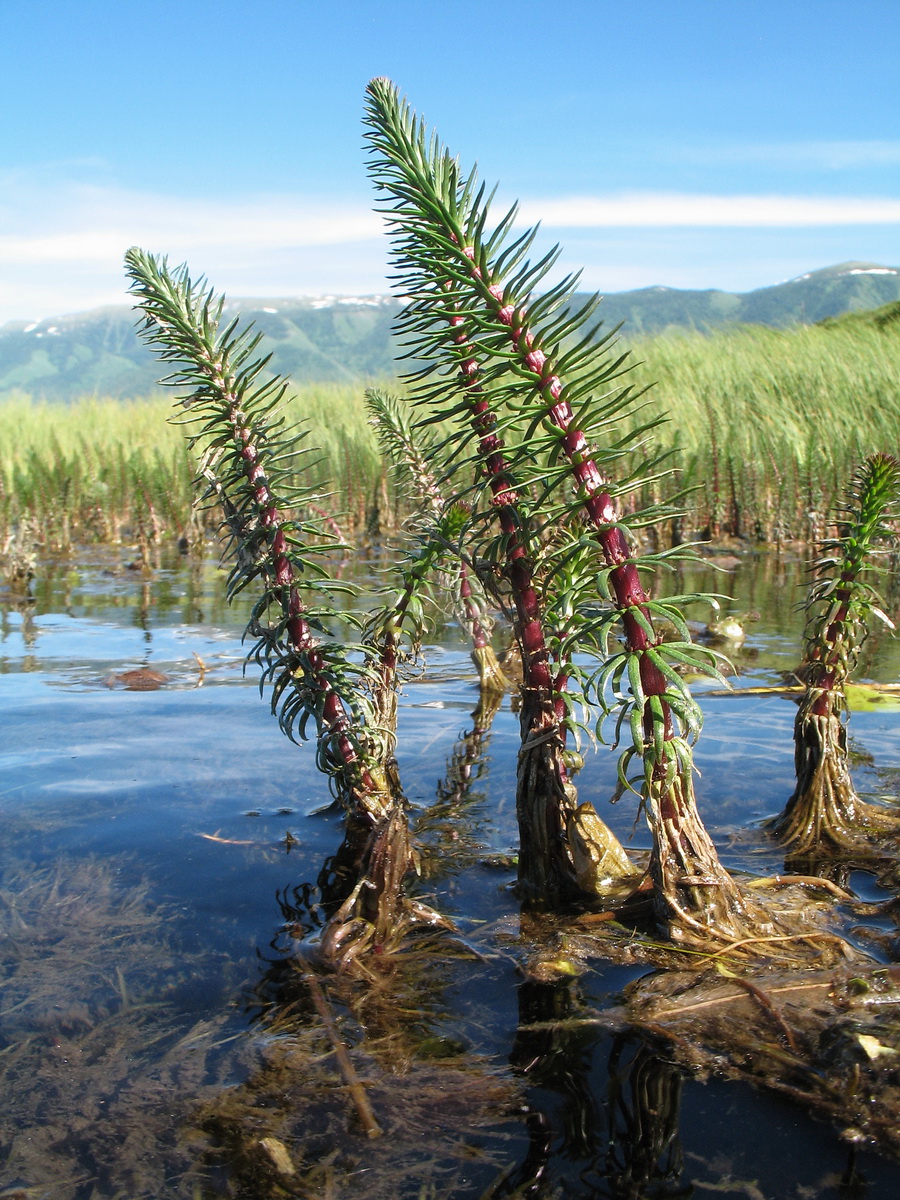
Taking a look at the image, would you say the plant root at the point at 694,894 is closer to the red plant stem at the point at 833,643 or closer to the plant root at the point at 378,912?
the plant root at the point at 378,912

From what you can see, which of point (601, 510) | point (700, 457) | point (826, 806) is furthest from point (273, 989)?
point (700, 457)

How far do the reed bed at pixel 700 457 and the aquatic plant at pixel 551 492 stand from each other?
8.24 meters

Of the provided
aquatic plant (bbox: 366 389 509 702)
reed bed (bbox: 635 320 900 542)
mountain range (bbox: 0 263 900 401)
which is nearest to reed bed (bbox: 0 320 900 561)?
reed bed (bbox: 635 320 900 542)

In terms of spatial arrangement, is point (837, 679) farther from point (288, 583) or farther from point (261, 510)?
point (261, 510)

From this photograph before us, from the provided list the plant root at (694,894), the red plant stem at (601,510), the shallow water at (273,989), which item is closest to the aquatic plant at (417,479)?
the shallow water at (273,989)

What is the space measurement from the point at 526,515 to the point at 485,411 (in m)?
0.28

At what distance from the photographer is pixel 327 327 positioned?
15250 centimetres

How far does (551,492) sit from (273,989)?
133cm

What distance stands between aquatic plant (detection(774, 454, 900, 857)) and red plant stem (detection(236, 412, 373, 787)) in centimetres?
134

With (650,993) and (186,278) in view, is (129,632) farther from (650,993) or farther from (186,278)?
(650,993)

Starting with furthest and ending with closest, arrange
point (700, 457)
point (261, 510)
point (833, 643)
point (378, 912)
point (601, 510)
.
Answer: point (700, 457), point (833, 643), point (261, 510), point (378, 912), point (601, 510)

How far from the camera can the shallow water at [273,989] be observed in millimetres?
1657

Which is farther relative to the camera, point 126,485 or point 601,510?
point 126,485

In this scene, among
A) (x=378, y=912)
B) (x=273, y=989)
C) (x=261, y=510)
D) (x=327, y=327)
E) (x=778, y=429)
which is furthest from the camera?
(x=327, y=327)
